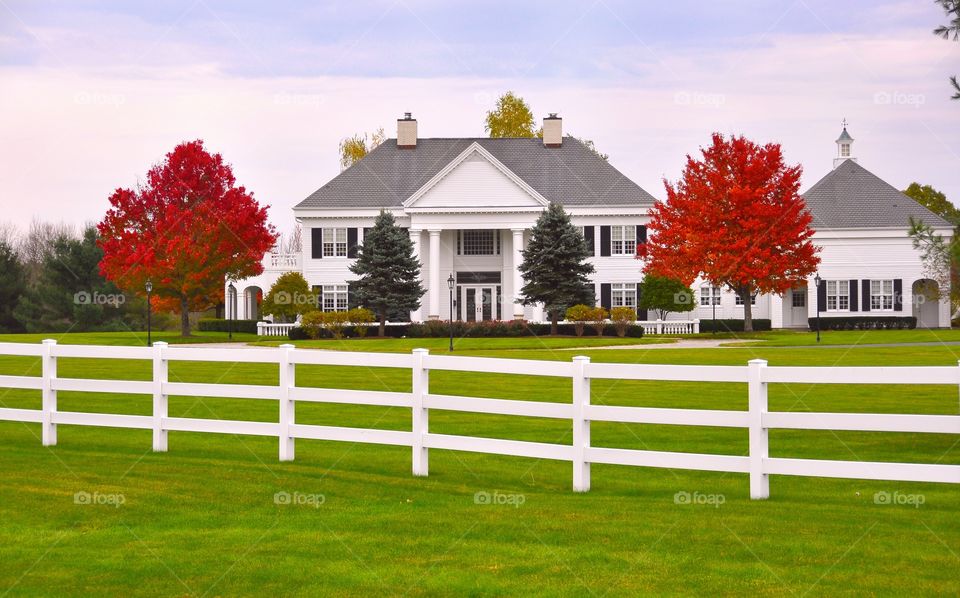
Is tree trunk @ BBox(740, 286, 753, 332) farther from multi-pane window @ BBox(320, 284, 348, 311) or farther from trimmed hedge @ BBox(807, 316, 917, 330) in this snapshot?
multi-pane window @ BBox(320, 284, 348, 311)

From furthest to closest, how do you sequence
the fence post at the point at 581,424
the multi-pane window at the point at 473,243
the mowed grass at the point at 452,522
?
1. the multi-pane window at the point at 473,243
2. the fence post at the point at 581,424
3. the mowed grass at the point at 452,522

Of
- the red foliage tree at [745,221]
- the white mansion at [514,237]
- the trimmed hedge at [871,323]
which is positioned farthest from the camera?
the white mansion at [514,237]

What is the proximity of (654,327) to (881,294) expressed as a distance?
42.0 ft

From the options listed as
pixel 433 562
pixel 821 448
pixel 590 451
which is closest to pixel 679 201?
pixel 821 448

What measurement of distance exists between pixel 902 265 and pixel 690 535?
53.1 meters

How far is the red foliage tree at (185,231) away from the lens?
49.0 meters

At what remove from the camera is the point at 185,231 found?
163 feet

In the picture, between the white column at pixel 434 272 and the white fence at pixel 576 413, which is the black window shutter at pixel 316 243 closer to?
the white column at pixel 434 272

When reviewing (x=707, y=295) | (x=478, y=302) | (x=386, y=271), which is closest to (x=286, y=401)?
(x=386, y=271)

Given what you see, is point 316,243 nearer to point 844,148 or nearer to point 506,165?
point 506,165

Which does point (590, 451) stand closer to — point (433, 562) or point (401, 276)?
point (433, 562)

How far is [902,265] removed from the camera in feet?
190

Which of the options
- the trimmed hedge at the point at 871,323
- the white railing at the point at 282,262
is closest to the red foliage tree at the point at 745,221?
the trimmed hedge at the point at 871,323

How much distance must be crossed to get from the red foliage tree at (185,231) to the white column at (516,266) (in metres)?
11.8
